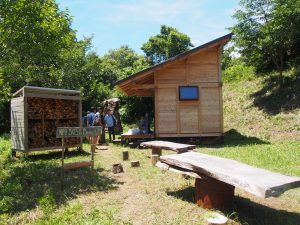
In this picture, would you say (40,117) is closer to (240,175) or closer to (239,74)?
(240,175)

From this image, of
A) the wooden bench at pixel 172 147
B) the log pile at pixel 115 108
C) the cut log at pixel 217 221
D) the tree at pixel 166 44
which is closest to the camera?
the cut log at pixel 217 221

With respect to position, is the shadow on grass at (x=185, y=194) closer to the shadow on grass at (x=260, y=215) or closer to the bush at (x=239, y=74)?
the shadow on grass at (x=260, y=215)

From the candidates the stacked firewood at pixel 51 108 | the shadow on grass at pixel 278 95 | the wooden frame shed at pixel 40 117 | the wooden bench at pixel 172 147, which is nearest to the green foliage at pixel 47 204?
the wooden bench at pixel 172 147

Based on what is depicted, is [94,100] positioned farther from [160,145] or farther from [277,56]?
[160,145]

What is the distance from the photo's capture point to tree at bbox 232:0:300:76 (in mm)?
19547

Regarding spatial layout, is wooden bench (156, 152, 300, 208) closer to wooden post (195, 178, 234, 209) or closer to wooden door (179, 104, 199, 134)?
wooden post (195, 178, 234, 209)

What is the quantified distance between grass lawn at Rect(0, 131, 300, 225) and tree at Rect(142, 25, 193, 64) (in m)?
35.8

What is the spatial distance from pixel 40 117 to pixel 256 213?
917 cm

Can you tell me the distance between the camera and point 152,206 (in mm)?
6430

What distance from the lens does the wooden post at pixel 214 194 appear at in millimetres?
6168

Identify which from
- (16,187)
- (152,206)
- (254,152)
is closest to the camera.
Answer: (152,206)

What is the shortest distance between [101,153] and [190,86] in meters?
5.32

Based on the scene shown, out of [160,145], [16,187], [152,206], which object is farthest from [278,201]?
[16,187]

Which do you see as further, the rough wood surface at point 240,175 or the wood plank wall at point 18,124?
the wood plank wall at point 18,124
